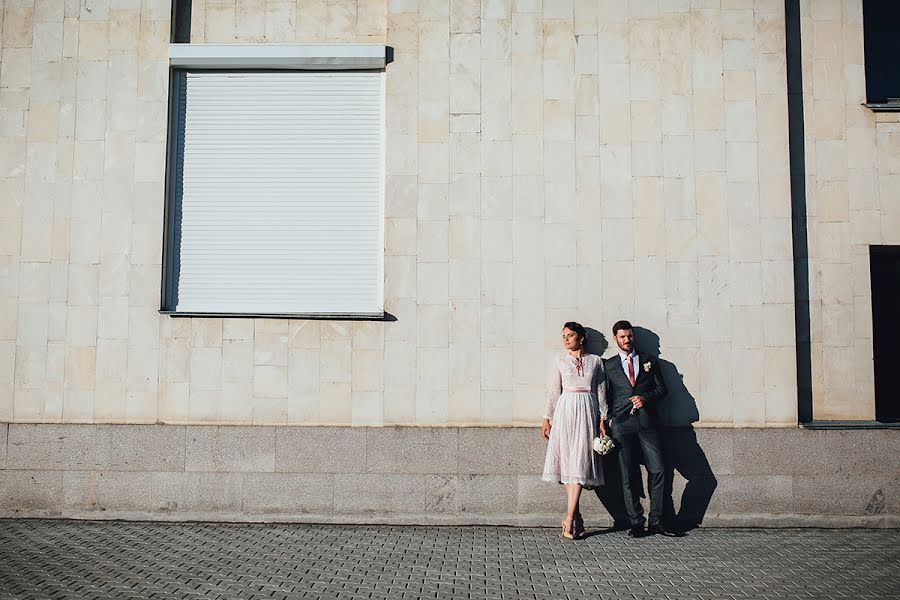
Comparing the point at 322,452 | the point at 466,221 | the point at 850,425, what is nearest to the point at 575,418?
the point at 466,221

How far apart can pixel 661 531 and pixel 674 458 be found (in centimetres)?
86

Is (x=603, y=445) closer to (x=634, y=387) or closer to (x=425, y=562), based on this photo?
(x=634, y=387)

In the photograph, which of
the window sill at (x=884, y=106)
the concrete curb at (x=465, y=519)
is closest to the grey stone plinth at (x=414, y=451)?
the concrete curb at (x=465, y=519)

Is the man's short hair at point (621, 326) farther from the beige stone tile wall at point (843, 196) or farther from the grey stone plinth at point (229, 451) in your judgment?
the grey stone plinth at point (229, 451)

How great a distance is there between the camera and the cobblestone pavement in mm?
5543

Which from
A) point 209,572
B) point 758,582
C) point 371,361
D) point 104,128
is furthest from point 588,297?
point 104,128

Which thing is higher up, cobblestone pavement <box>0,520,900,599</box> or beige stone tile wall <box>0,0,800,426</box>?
beige stone tile wall <box>0,0,800,426</box>

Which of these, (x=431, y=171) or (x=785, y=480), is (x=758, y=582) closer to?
(x=785, y=480)

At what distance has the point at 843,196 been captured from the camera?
802 cm

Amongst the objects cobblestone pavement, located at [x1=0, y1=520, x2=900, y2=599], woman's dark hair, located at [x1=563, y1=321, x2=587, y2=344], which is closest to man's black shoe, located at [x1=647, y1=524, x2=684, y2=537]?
cobblestone pavement, located at [x1=0, y1=520, x2=900, y2=599]


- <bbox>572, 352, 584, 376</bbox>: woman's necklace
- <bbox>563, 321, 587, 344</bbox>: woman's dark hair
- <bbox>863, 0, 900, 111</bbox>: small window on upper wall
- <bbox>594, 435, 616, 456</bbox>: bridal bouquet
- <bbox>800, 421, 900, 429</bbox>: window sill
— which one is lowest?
<bbox>594, 435, 616, 456</bbox>: bridal bouquet

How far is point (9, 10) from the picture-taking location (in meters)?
8.20

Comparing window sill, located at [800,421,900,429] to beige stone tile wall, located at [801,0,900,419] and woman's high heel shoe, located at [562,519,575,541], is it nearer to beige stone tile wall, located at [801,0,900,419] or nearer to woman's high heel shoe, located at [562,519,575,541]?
beige stone tile wall, located at [801,0,900,419]

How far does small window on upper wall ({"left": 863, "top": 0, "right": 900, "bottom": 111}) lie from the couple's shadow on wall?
4.34 metres
